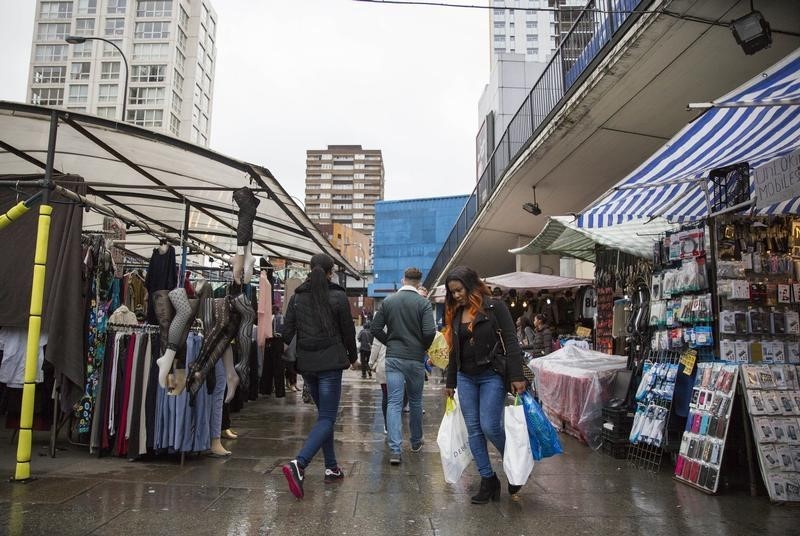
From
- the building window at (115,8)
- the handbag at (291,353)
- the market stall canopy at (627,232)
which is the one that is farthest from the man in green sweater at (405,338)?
the building window at (115,8)

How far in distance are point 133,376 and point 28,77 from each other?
84.5 m

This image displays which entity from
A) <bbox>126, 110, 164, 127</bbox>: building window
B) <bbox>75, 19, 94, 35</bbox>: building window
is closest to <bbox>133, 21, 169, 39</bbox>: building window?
<bbox>75, 19, 94, 35</bbox>: building window

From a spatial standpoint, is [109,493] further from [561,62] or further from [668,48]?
[561,62]

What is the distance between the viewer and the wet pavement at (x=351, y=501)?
3.52 m

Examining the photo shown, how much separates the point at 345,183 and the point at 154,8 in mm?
66129

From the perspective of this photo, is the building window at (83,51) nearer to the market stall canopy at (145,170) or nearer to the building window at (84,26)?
the building window at (84,26)

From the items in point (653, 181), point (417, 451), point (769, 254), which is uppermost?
point (653, 181)

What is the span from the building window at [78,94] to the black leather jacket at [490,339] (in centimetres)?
7779

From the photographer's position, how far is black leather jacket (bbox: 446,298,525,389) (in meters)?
4.09

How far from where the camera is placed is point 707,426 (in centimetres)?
461

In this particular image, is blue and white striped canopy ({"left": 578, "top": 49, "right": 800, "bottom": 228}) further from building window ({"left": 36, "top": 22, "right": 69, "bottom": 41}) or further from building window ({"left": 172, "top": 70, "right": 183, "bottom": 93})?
building window ({"left": 36, "top": 22, "right": 69, "bottom": 41})

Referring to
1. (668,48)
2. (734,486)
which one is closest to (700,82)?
(668,48)

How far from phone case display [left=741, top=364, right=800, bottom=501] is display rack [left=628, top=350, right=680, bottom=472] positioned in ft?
2.60

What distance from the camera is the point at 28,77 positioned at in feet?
232
